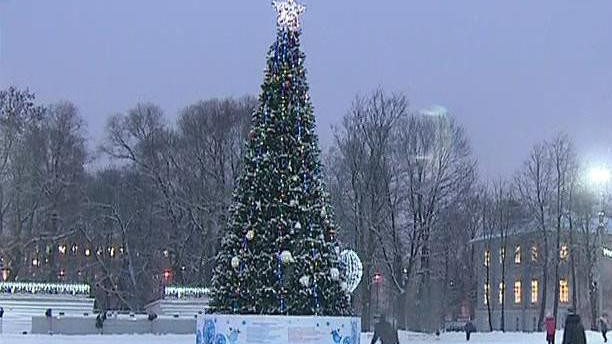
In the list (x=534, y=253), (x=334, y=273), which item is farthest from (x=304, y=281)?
(x=534, y=253)

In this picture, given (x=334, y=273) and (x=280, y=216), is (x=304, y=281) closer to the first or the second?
(x=334, y=273)

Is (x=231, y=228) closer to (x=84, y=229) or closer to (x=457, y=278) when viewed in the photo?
(x=84, y=229)

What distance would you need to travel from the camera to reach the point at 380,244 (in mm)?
51125

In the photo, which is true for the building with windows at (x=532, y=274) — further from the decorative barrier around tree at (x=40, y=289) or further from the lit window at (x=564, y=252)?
the decorative barrier around tree at (x=40, y=289)

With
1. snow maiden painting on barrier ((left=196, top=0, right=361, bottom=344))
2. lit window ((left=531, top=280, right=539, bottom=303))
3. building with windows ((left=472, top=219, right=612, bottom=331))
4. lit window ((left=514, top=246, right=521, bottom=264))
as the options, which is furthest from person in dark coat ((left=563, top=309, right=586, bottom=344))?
lit window ((left=531, top=280, right=539, bottom=303))

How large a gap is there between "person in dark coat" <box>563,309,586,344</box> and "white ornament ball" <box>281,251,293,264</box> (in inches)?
222

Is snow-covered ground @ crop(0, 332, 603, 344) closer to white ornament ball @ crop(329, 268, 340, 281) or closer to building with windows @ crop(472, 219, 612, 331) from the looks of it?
white ornament ball @ crop(329, 268, 340, 281)

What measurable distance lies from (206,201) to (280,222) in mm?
38132

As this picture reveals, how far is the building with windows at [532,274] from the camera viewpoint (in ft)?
210

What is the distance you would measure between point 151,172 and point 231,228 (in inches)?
1578

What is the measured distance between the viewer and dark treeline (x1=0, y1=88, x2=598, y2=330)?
5122 centimetres

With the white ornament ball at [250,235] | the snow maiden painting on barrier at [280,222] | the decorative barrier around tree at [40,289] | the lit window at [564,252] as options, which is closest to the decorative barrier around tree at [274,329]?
the snow maiden painting on barrier at [280,222]

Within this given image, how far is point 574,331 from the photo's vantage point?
62.7 ft

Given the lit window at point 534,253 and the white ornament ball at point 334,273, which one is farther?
the lit window at point 534,253
